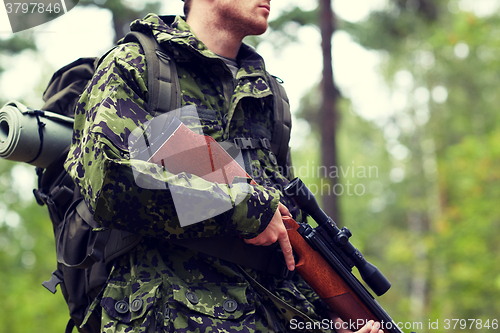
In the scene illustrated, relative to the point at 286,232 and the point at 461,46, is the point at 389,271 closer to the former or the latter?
the point at 461,46

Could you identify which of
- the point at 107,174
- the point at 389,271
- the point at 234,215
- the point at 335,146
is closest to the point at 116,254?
the point at 107,174

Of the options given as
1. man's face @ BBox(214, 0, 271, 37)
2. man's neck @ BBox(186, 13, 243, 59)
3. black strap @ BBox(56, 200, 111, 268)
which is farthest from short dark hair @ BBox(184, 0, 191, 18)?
Result: black strap @ BBox(56, 200, 111, 268)

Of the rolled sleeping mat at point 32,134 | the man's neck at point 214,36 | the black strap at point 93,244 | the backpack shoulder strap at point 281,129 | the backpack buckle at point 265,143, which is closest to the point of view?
the black strap at point 93,244

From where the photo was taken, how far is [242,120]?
94.7 inches

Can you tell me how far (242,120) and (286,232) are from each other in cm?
72

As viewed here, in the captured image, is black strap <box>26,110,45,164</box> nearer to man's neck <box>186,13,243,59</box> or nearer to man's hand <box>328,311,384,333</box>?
man's neck <box>186,13,243,59</box>

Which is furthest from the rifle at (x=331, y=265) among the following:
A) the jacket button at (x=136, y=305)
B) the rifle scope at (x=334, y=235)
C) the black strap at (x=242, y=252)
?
the jacket button at (x=136, y=305)

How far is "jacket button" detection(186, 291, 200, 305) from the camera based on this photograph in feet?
6.14

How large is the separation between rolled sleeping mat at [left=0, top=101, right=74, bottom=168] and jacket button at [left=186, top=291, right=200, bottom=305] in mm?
1131

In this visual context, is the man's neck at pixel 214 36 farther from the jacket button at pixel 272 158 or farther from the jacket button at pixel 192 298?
the jacket button at pixel 192 298

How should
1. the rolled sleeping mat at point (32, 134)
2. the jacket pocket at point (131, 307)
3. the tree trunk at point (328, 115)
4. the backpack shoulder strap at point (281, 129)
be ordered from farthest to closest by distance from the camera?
the tree trunk at point (328, 115), the backpack shoulder strap at point (281, 129), the rolled sleeping mat at point (32, 134), the jacket pocket at point (131, 307)

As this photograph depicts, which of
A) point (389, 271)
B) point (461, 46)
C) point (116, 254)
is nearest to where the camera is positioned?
point (116, 254)

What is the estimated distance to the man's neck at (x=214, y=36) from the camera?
269 centimetres

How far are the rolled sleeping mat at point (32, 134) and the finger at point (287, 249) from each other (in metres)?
1.32
